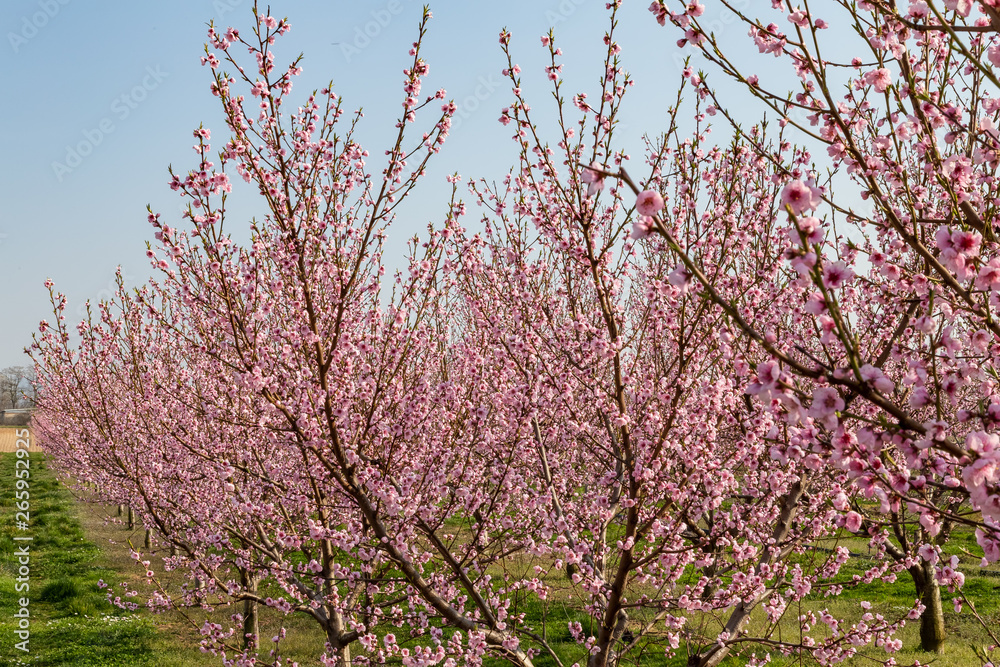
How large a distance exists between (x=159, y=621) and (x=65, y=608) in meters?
1.96

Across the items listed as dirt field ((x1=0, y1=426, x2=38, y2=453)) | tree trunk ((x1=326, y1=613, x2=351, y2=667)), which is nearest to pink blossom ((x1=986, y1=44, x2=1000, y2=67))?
tree trunk ((x1=326, y1=613, x2=351, y2=667))

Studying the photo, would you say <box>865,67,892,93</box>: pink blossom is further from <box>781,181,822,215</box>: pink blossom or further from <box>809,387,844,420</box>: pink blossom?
<box>809,387,844,420</box>: pink blossom

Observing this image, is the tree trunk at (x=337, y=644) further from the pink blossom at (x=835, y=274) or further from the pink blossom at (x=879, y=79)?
the pink blossom at (x=879, y=79)

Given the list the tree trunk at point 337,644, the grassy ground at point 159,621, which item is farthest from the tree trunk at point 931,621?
the tree trunk at point 337,644

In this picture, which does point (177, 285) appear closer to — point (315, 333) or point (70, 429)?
point (315, 333)

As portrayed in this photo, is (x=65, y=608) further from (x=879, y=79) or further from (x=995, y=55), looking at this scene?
(x=995, y=55)

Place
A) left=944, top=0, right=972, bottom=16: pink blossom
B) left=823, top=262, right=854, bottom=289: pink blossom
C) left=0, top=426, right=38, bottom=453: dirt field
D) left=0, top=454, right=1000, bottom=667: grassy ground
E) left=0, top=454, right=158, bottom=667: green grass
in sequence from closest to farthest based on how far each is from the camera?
left=823, top=262, right=854, bottom=289: pink blossom → left=944, top=0, right=972, bottom=16: pink blossom → left=0, top=454, right=1000, bottom=667: grassy ground → left=0, top=454, right=158, bottom=667: green grass → left=0, top=426, right=38, bottom=453: dirt field

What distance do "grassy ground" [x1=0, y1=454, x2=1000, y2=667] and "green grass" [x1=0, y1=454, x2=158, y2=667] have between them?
0.7 inches

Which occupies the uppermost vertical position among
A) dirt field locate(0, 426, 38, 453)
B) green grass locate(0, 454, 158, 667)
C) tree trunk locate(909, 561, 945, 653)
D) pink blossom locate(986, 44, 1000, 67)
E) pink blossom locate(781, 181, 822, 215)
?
pink blossom locate(986, 44, 1000, 67)

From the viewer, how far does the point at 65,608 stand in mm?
12172

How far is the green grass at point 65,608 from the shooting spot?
9977mm

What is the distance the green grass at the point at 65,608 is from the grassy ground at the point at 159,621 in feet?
0.06

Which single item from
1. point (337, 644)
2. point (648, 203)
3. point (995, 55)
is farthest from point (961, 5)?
point (337, 644)

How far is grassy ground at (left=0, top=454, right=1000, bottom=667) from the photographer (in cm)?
962
